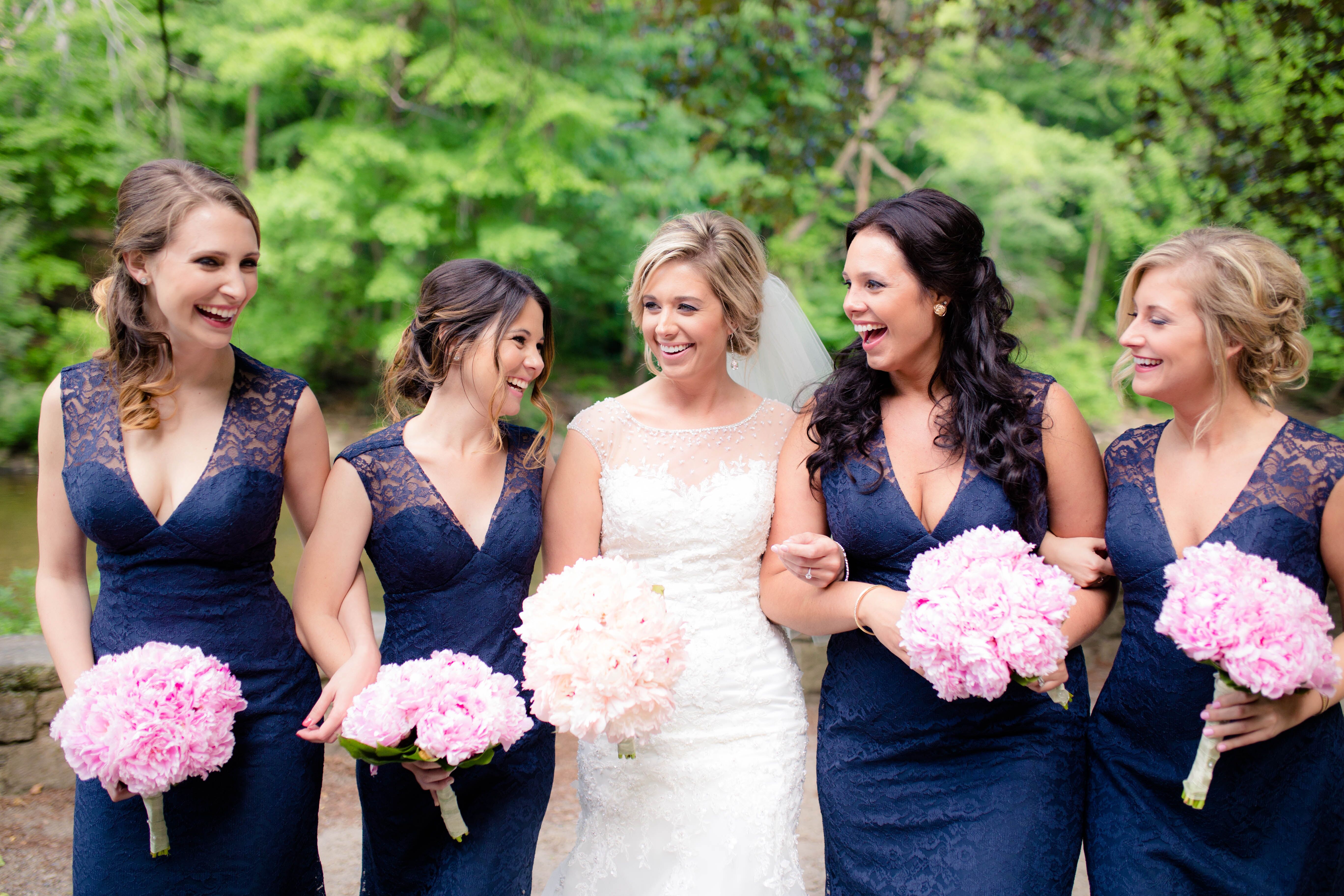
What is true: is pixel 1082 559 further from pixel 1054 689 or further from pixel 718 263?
pixel 718 263

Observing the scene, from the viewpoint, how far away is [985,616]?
2.41m

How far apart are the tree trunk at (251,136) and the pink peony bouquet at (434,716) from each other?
1613 cm

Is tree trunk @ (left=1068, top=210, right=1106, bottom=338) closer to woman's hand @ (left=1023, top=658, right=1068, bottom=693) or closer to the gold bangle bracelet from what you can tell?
the gold bangle bracelet

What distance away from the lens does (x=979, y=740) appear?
299 centimetres

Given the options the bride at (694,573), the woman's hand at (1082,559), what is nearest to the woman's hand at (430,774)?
the bride at (694,573)

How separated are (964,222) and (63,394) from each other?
2844 millimetres

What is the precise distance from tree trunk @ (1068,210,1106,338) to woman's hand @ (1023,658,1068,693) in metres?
21.9

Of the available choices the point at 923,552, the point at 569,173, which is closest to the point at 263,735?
the point at 923,552

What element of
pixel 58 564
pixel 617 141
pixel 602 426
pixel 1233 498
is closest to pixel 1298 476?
pixel 1233 498

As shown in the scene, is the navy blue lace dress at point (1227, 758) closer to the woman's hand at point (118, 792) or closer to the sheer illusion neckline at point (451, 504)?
the sheer illusion neckline at point (451, 504)

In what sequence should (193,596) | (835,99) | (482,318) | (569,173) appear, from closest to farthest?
1. (193,596)
2. (482,318)
3. (835,99)
4. (569,173)

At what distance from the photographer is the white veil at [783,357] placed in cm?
396

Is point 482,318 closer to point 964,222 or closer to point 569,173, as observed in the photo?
point 964,222

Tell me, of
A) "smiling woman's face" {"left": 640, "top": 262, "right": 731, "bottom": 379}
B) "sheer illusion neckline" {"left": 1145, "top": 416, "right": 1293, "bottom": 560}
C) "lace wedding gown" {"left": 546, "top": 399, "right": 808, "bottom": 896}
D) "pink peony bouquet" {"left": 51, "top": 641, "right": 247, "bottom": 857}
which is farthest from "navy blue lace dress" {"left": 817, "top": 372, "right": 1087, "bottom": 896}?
"pink peony bouquet" {"left": 51, "top": 641, "right": 247, "bottom": 857}
